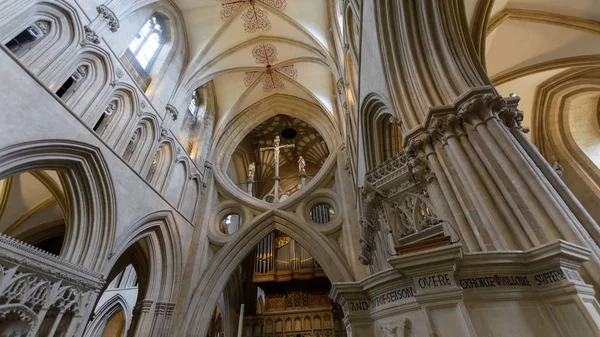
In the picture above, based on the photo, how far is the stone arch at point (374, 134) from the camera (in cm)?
564

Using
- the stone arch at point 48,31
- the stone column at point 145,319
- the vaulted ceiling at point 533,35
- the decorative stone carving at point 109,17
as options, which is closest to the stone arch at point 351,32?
the vaulted ceiling at point 533,35

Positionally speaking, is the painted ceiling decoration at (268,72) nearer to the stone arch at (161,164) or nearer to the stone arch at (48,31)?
the stone arch at (161,164)

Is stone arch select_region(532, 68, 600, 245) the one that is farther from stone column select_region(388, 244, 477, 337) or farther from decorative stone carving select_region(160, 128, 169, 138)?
decorative stone carving select_region(160, 128, 169, 138)

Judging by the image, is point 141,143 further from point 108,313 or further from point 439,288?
point 108,313

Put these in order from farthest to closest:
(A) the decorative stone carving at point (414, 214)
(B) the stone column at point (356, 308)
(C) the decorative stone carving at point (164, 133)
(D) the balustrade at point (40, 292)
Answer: (C) the decorative stone carving at point (164, 133) < (D) the balustrade at point (40, 292) < (A) the decorative stone carving at point (414, 214) < (B) the stone column at point (356, 308)

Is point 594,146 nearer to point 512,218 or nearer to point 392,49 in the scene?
point 392,49

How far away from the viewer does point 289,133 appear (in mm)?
15633

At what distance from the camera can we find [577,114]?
306 inches

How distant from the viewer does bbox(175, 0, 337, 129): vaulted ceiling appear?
10.3 m

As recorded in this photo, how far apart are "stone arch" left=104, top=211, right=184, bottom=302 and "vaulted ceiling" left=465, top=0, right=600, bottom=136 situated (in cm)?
848

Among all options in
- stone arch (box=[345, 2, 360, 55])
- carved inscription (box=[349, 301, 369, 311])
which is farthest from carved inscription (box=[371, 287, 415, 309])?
stone arch (box=[345, 2, 360, 55])

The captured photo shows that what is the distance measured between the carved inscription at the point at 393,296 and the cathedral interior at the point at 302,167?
0.02 metres

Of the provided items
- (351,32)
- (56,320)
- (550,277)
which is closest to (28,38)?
(56,320)

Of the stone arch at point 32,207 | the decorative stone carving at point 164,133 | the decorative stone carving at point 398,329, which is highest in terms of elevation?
the decorative stone carving at point 164,133
